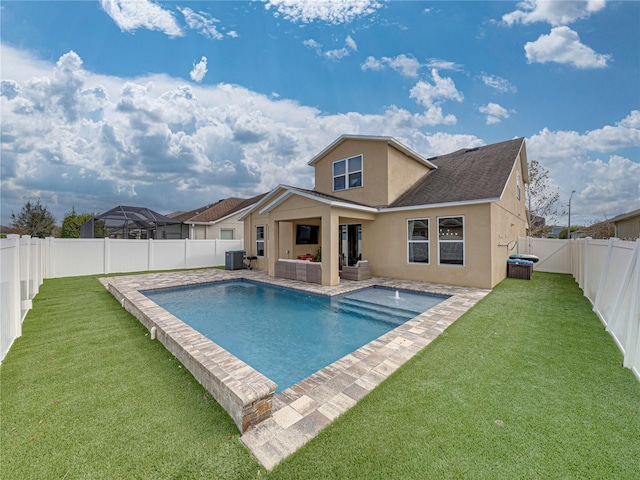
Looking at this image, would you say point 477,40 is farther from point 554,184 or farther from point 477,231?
point 554,184

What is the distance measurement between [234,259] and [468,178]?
13.0m

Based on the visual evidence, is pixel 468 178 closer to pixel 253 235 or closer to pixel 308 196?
pixel 308 196

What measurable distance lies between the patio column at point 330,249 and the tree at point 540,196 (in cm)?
2198

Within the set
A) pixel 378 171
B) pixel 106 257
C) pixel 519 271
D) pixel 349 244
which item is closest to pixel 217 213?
pixel 106 257

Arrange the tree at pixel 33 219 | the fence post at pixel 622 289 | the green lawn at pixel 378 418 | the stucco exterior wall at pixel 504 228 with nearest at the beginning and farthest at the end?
the green lawn at pixel 378 418
the fence post at pixel 622 289
the stucco exterior wall at pixel 504 228
the tree at pixel 33 219

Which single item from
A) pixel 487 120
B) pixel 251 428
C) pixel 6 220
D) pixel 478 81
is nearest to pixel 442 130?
pixel 487 120

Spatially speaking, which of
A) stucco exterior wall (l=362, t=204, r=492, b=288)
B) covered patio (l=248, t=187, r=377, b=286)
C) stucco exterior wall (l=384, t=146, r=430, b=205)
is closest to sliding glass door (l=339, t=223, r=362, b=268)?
covered patio (l=248, t=187, r=377, b=286)

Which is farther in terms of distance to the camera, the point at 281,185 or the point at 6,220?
the point at 6,220

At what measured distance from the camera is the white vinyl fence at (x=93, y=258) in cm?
700

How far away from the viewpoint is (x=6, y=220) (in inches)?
1089

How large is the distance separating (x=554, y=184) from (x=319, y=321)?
26.8 m

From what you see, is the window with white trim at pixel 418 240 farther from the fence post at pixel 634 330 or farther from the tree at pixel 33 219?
the tree at pixel 33 219

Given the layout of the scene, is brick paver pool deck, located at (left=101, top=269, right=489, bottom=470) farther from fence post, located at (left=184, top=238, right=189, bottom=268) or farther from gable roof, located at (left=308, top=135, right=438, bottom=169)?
fence post, located at (left=184, top=238, right=189, bottom=268)

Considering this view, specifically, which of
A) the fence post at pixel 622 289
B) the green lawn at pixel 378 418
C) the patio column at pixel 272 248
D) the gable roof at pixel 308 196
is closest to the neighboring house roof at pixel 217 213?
the gable roof at pixel 308 196
